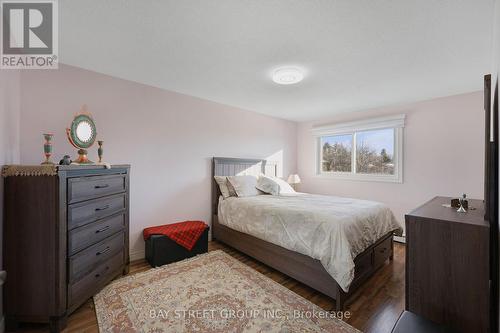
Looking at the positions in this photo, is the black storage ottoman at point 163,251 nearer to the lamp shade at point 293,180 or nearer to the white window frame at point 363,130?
the lamp shade at point 293,180

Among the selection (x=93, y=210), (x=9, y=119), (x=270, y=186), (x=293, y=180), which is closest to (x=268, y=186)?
(x=270, y=186)

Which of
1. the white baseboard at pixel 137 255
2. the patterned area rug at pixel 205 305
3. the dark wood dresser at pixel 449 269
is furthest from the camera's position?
the white baseboard at pixel 137 255

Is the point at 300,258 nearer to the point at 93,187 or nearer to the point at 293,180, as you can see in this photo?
the point at 93,187

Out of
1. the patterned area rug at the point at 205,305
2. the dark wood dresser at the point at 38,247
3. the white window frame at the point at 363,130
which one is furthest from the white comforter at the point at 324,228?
the dark wood dresser at the point at 38,247

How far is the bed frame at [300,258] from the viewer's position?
1.83m

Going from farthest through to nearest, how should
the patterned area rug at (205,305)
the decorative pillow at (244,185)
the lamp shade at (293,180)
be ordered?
the lamp shade at (293,180)
the decorative pillow at (244,185)
the patterned area rug at (205,305)

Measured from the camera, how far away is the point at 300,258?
2025 mm

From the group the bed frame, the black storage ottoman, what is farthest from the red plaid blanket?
the bed frame

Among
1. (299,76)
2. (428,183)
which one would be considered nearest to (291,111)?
(299,76)

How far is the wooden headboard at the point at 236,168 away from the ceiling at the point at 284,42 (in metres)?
1.21

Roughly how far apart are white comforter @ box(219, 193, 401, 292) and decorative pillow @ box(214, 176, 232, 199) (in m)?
0.50

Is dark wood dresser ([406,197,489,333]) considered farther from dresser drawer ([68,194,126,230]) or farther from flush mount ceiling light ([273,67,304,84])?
dresser drawer ([68,194,126,230])

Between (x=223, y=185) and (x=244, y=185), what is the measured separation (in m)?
0.33

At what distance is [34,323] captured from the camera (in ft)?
4.98
